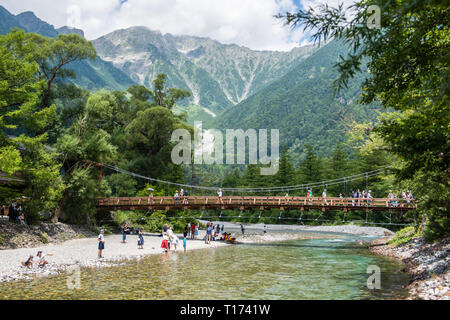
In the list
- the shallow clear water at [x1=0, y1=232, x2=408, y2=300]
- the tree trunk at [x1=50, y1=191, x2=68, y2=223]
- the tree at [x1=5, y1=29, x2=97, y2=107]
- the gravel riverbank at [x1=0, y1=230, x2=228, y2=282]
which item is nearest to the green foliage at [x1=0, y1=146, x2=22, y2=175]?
the gravel riverbank at [x1=0, y1=230, x2=228, y2=282]

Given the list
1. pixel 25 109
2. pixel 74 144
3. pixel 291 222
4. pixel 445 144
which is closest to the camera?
pixel 445 144

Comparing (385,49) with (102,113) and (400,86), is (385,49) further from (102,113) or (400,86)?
(102,113)

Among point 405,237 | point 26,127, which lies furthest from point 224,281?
point 405,237

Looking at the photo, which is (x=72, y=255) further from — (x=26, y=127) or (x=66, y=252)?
(x=26, y=127)

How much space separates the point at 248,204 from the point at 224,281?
1626 centimetres

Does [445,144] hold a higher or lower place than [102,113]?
lower

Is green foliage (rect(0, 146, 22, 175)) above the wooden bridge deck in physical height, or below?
above

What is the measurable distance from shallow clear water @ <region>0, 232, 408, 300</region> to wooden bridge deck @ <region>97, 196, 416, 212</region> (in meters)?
8.59

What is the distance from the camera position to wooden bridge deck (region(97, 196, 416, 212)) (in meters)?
28.9

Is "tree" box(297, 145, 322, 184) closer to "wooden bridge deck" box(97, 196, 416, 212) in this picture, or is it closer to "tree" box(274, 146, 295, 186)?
"tree" box(274, 146, 295, 186)

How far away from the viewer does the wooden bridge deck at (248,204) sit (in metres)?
28.9

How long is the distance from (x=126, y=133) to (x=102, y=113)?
477 inches

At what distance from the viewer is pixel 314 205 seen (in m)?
29.1

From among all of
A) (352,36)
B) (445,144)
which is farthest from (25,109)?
(445,144)
